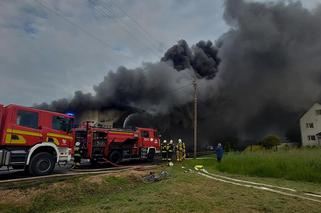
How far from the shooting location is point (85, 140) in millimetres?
15836

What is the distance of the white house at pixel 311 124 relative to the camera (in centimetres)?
4319

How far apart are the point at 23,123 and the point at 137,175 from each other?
15.4ft

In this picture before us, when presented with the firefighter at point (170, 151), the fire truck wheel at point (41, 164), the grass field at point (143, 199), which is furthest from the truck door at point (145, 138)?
the grass field at point (143, 199)

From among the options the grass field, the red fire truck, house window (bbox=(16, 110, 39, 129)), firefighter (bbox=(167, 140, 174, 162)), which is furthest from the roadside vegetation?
house window (bbox=(16, 110, 39, 129))

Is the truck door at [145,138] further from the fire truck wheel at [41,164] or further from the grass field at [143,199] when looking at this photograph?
the grass field at [143,199]

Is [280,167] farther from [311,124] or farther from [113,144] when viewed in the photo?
[311,124]

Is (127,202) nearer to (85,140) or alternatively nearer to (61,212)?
(61,212)

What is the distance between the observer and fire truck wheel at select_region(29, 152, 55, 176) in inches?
408

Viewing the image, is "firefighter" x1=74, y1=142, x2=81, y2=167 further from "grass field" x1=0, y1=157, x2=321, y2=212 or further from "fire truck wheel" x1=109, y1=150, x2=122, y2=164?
"grass field" x1=0, y1=157, x2=321, y2=212

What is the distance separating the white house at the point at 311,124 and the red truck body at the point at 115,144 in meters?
32.2

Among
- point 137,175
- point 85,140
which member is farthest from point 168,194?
point 85,140

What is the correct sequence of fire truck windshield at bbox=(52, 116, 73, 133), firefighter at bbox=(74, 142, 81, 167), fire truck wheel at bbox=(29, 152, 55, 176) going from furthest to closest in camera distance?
firefighter at bbox=(74, 142, 81, 167), fire truck windshield at bbox=(52, 116, 73, 133), fire truck wheel at bbox=(29, 152, 55, 176)

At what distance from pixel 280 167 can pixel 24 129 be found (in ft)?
36.6

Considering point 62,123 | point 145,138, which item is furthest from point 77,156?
point 145,138
